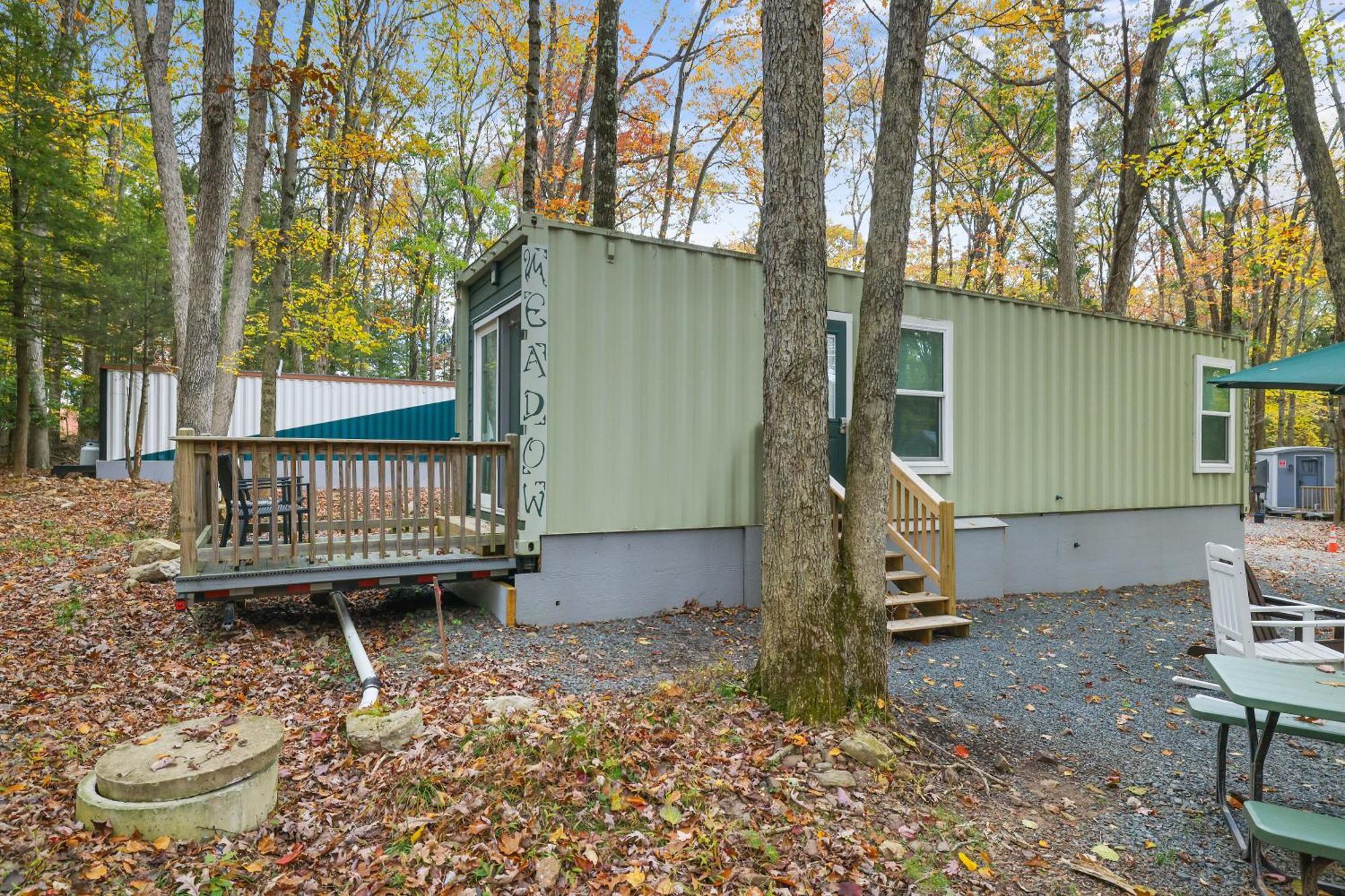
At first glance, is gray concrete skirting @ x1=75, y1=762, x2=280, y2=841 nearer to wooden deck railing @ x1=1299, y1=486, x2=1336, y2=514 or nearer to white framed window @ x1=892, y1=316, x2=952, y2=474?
white framed window @ x1=892, y1=316, x2=952, y2=474

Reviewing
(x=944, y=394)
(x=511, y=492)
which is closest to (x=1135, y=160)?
(x=944, y=394)

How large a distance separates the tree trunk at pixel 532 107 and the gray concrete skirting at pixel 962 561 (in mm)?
4909

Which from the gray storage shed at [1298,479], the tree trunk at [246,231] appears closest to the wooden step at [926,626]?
the tree trunk at [246,231]

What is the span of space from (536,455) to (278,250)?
7310mm

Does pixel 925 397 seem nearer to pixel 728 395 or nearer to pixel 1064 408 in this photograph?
pixel 1064 408

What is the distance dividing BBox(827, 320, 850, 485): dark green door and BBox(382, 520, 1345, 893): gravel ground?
1.79 m

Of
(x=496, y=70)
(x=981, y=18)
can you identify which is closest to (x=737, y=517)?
(x=981, y=18)

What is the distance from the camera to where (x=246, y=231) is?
358 inches

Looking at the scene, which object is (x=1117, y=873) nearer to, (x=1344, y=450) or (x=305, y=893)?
(x=305, y=893)

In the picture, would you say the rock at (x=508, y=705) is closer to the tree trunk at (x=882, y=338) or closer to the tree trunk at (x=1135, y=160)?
the tree trunk at (x=882, y=338)

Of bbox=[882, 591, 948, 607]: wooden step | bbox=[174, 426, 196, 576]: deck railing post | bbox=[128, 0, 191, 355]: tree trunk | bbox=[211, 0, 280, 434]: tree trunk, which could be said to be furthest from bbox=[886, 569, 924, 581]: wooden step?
bbox=[128, 0, 191, 355]: tree trunk

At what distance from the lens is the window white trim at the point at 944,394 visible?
22.9ft

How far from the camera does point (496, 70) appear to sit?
16.4 metres

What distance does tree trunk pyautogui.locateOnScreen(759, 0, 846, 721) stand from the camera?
3.34 m
